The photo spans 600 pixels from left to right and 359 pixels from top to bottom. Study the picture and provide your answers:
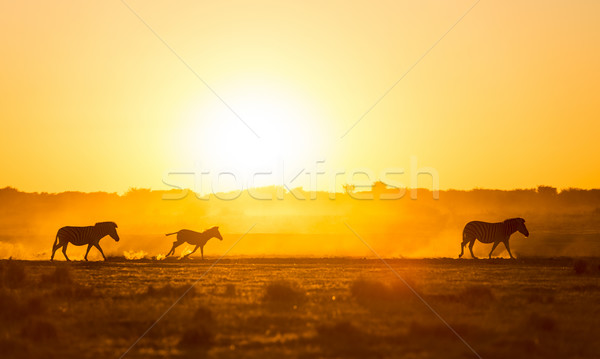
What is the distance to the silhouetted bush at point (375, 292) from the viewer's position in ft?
69.2

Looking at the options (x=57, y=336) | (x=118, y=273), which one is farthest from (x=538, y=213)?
(x=57, y=336)

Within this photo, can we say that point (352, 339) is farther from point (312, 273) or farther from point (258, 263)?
point (258, 263)

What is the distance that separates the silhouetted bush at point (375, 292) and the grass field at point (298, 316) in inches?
1.6

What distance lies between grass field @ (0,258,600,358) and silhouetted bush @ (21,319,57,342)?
29 mm

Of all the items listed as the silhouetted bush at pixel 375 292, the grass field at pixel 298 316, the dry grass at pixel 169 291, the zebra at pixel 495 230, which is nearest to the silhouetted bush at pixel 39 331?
the grass field at pixel 298 316

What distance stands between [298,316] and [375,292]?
4.24 meters

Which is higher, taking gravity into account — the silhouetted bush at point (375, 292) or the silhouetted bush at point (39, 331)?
the silhouetted bush at point (375, 292)

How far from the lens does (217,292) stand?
2283cm

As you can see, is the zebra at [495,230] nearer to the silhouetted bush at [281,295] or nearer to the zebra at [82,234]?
the zebra at [82,234]

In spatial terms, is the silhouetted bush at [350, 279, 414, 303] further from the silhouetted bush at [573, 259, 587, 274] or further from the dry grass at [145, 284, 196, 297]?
the silhouetted bush at [573, 259, 587, 274]

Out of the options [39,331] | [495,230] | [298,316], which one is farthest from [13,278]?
[495,230]

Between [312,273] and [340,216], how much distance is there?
7643 cm

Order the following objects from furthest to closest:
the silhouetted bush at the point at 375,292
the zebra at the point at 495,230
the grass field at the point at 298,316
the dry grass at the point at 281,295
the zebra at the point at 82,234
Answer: the zebra at the point at 495,230, the zebra at the point at 82,234, the silhouetted bush at the point at 375,292, the dry grass at the point at 281,295, the grass field at the point at 298,316

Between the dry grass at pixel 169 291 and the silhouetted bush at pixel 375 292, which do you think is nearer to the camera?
the silhouetted bush at pixel 375 292
